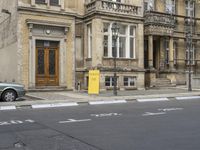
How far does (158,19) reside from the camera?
31141 mm

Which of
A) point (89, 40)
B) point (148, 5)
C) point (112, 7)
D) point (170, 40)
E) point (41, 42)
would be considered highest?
point (148, 5)

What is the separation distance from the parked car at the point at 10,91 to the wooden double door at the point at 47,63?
6.30m

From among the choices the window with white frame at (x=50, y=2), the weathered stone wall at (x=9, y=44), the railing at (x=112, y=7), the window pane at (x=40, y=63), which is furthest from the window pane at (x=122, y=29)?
the weathered stone wall at (x=9, y=44)

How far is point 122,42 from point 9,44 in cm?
816

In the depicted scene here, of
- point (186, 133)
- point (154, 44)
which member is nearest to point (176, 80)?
point (154, 44)

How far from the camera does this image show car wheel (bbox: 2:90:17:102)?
19.8 m

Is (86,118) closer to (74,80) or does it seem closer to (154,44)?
(74,80)

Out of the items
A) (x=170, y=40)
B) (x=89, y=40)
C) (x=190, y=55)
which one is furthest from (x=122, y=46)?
(x=190, y=55)

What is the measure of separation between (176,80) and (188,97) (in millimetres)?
10317

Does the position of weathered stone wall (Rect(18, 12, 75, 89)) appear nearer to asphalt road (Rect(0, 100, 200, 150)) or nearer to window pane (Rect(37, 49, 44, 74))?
window pane (Rect(37, 49, 44, 74))

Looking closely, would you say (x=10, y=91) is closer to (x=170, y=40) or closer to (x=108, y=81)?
(x=108, y=81)

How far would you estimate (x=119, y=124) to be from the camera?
1163 cm

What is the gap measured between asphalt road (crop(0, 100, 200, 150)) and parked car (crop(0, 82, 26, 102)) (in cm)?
536

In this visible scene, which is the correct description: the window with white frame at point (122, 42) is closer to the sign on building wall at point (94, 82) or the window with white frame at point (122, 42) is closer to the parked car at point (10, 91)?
the sign on building wall at point (94, 82)
